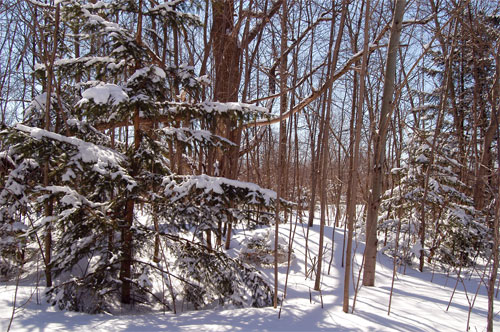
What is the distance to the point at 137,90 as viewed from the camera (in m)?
3.64

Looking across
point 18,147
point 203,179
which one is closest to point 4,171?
point 18,147

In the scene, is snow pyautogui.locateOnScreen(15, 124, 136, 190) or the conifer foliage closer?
snow pyautogui.locateOnScreen(15, 124, 136, 190)

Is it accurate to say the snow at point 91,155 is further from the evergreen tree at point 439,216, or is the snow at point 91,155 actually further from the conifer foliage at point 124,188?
the evergreen tree at point 439,216

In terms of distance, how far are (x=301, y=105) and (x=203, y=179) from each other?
8.49ft

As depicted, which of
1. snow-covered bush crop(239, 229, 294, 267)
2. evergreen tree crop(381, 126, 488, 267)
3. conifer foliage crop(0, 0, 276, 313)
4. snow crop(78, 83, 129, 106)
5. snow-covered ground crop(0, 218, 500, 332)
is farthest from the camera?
evergreen tree crop(381, 126, 488, 267)

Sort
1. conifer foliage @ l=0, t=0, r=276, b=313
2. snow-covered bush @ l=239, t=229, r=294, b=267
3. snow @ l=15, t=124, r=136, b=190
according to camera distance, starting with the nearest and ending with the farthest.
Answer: snow @ l=15, t=124, r=136, b=190, conifer foliage @ l=0, t=0, r=276, b=313, snow-covered bush @ l=239, t=229, r=294, b=267

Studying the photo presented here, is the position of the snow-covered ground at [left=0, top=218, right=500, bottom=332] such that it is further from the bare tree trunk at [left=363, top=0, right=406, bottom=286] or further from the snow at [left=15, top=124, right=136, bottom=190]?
the snow at [left=15, top=124, right=136, bottom=190]

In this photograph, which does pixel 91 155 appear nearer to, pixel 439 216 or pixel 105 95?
pixel 105 95

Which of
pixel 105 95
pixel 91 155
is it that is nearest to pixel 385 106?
pixel 105 95

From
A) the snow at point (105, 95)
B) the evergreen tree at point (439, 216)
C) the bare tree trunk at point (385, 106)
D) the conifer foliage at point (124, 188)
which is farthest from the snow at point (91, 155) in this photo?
the evergreen tree at point (439, 216)

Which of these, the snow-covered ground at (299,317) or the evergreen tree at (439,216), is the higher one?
the evergreen tree at (439,216)

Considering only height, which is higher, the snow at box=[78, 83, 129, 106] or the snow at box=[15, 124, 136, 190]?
the snow at box=[78, 83, 129, 106]

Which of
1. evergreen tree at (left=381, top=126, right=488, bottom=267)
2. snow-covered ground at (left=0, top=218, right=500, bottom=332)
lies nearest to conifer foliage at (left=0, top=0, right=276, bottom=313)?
snow-covered ground at (left=0, top=218, right=500, bottom=332)

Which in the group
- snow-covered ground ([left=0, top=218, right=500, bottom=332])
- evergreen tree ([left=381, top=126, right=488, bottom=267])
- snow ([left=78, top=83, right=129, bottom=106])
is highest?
snow ([left=78, top=83, right=129, bottom=106])
